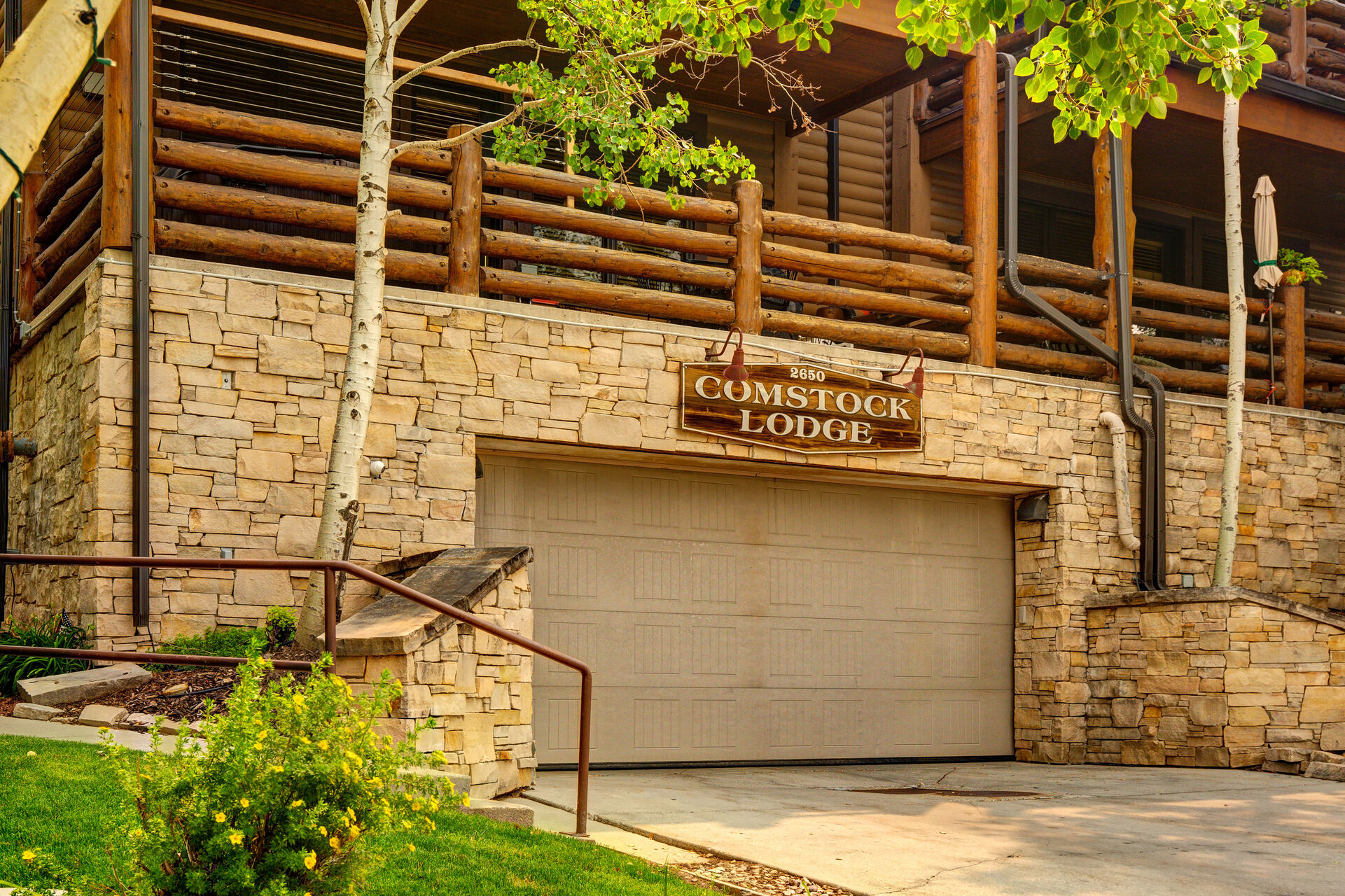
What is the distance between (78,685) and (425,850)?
3.59 metres

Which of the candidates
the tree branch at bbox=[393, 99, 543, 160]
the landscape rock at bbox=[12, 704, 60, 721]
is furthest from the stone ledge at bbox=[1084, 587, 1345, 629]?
the landscape rock at bbox=[12, 704, 60, 721]

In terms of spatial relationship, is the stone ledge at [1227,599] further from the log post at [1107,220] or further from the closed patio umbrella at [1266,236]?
the closed patio umbrella at [1266,236]

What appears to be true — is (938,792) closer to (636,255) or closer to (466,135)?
(636,255)

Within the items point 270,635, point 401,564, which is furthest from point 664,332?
point 270,635

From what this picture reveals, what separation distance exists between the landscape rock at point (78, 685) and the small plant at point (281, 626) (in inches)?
31.3

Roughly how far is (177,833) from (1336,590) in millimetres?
12365

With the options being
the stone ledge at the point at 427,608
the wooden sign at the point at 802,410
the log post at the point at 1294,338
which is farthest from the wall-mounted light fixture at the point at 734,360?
the log post at the point at 1294,338

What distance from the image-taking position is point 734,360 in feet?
34.1

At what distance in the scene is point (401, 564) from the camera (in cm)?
899

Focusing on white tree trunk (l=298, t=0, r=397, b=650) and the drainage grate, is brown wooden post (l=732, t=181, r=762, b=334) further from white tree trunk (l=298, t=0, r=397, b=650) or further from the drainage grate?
the drainage grate

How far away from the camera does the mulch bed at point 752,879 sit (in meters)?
5.45

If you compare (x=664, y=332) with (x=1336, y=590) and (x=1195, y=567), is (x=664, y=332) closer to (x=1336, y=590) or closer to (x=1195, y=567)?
(x=1195, y=567)

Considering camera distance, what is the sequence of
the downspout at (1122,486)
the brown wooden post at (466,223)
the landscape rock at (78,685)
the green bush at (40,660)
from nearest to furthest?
Result: 1. the landscape rock at (78,685)
2. the green bush at (40,660)
3. the brown wooden post at (466,223)
4. the downspout at (1122,486)

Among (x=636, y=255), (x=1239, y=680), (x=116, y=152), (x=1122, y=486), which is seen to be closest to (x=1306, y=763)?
(x=1239, y=680)
